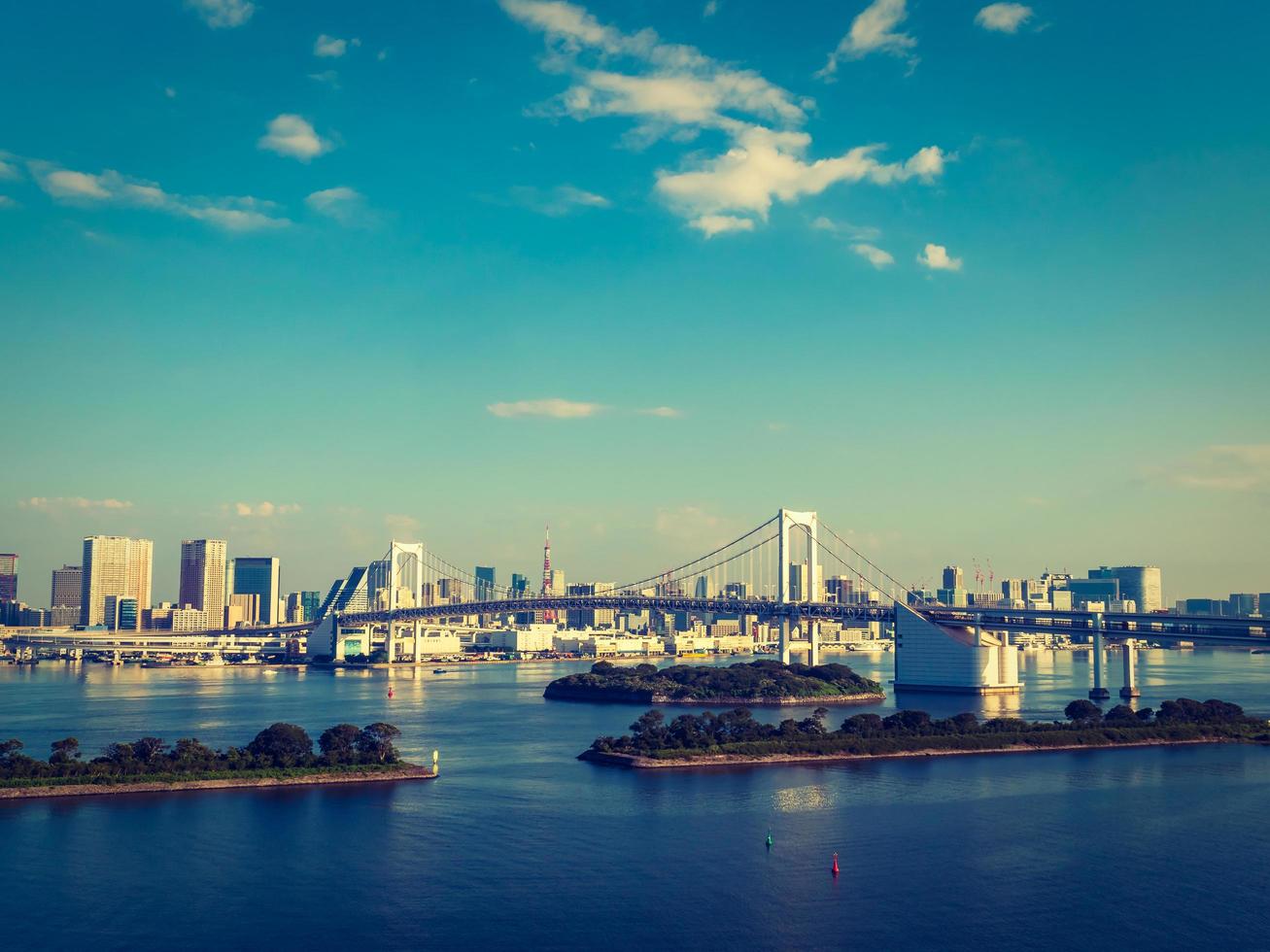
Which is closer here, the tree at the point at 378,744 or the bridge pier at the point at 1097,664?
the tree at the point at 378,744

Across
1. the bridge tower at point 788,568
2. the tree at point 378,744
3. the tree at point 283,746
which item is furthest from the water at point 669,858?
the bridge tower at point 788,568

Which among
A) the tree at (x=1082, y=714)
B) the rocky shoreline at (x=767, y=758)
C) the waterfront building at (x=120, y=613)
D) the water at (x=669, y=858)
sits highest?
the waterfront building at (x=120, y=613)

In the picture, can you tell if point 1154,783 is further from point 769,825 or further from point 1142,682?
point 1142,682

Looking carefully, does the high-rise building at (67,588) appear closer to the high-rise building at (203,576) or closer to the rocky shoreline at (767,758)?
the high-rise building at (203,576)

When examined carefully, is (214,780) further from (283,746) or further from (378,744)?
(378,744)

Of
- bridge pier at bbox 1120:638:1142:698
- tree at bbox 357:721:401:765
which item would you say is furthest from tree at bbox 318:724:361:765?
bridge pier at bbox 1120:638:1142:698

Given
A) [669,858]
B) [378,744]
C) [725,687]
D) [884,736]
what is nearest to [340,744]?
[378,744]
